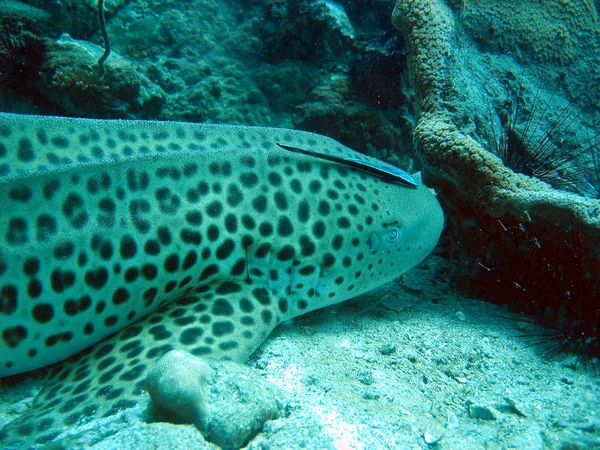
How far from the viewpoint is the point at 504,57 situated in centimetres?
508

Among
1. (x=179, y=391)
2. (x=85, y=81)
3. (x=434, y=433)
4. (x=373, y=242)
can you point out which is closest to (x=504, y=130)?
(x=373, y=242)

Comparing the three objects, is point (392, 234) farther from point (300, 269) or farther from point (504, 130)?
point (504, 130)

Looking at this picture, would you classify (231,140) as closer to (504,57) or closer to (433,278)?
(433,278)

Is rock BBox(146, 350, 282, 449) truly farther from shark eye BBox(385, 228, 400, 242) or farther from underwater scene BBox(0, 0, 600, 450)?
shark eye BBox(385, 228, 400, 242)

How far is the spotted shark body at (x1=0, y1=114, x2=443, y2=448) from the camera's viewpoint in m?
2.46

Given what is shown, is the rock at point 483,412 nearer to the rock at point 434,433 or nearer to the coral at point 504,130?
the rock at point 434,433

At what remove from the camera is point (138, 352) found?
2543 millimetres

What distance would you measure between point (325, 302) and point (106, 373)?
5.42 feet

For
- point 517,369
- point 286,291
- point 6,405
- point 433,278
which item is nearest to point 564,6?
point 433,278

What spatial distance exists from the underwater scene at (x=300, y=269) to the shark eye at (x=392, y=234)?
12 mm

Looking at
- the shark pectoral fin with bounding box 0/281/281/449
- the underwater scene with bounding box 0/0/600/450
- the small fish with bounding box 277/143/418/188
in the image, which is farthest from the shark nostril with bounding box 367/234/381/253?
the shark pectoral fin with bounding box 0/281/281/449

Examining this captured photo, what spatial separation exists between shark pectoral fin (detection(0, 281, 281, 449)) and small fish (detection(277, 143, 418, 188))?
1199 millimetres

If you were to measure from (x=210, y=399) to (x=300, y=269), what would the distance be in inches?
54.6

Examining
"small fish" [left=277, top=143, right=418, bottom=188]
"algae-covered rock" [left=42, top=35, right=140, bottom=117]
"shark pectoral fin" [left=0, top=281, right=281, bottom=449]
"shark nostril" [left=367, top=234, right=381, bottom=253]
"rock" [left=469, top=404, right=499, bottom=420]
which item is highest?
"algae-covered rock" [left=42, top=35, right=140, bottom=117]
